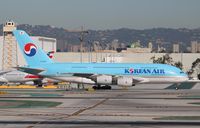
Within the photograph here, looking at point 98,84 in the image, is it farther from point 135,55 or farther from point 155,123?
point 135,55

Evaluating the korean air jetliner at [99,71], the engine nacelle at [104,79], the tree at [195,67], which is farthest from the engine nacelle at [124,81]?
the tree at [195,67]

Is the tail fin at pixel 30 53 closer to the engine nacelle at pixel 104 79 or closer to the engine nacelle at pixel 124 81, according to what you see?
the engine nacelle at pixel 104 79

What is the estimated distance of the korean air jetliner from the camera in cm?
8281

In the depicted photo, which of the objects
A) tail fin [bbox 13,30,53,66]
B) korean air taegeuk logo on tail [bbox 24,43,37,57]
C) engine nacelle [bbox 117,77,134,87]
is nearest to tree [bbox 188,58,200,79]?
engine nacelle [bbox 117,77,134,87]

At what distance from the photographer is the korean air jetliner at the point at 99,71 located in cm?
8281

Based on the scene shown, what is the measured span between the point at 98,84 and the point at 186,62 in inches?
4194

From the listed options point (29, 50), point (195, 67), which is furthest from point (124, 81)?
point (195, 67)

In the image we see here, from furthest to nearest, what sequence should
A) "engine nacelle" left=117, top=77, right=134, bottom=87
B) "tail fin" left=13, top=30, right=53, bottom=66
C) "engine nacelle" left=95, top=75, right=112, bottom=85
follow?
"tail fin" left=13, top=30, right=53, bottom=66, "engine nacelle" left=95, top=75, right=112, bottom=85, "engine nacelle" left=117, top=77, right=134, bottom=87

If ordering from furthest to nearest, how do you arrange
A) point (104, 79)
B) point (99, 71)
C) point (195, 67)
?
point (195, 67), point (99, 71), point (104, 79)

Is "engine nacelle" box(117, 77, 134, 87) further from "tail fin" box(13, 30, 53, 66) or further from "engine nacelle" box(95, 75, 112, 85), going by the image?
"tail fin" box(13, 30, 53, 66)

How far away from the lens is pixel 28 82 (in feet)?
389

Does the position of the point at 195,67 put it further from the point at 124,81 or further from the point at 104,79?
the point at 104,79

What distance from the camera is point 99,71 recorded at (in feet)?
277

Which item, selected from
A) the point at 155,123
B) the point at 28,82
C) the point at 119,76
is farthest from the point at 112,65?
the point at 155,123
